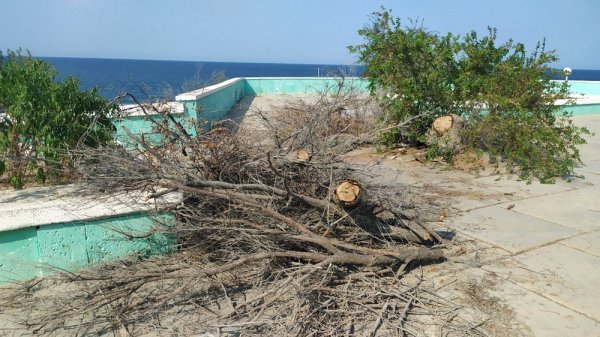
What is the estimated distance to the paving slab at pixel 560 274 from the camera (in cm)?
401

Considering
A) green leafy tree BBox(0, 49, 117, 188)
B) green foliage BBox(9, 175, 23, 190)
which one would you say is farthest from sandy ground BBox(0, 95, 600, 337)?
green foliage BBox(9, 175, 23, 190)

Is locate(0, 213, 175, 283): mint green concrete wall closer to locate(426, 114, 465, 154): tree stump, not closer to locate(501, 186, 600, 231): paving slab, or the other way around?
locate(501, 186, 600, 231): paving slab

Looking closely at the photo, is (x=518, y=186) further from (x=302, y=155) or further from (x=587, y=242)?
(x=302, y=155)

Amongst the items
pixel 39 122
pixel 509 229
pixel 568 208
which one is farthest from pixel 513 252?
pixel 39 122

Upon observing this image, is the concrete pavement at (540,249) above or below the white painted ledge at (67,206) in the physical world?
below

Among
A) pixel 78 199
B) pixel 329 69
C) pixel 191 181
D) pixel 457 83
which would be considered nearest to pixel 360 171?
pixel 191 181

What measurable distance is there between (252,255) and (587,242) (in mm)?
3743

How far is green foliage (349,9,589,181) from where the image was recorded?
26.8 ft

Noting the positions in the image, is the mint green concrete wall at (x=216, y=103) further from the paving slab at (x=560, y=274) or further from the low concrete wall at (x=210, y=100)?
the paving slab at (x=560, y=274)

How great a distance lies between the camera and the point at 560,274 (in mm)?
4465

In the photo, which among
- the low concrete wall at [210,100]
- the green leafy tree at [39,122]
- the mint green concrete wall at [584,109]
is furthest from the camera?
the mint green concrete wall at [584,109]

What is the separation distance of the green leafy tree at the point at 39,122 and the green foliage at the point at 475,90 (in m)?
5.57

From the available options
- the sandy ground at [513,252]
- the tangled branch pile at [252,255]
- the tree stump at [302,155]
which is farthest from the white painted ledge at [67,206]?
the tree stump at [302,155]

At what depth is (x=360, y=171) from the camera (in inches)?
183
